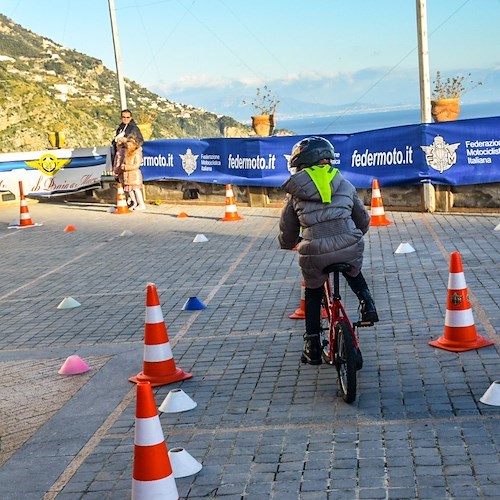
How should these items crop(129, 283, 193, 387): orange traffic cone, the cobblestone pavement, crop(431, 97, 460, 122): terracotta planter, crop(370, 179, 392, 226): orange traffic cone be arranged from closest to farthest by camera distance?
the cobblestone pavement, crop(129, 283, 193, 387): orange traffic cone, crop(370, 179, 392, 226): orange traffic cone, crop(431, 97, 460, 122): terracotta planter

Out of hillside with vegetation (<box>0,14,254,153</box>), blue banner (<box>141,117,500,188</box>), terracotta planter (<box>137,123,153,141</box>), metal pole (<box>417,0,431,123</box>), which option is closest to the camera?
blue banner (<box>141,117,500,188</box>)

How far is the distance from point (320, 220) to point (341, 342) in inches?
34.5

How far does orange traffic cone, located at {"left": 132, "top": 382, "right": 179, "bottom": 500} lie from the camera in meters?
4.64

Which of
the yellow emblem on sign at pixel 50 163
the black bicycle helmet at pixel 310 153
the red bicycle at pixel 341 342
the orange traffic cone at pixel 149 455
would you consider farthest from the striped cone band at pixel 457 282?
the yellow emblem on sign at pixel 50 163

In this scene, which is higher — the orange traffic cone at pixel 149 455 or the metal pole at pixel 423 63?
the metal pole at pixel 423 63

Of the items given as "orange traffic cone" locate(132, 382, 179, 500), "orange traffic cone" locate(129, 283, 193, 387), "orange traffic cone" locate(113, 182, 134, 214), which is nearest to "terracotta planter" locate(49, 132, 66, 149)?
"orange traffic cone" locate(113, 182, 134, 214)

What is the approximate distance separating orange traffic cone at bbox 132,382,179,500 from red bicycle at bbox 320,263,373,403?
197 cm

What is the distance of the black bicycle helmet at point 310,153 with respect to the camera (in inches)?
271

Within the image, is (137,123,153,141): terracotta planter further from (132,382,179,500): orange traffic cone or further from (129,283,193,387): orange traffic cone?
(132,382,179,500): orange traffic cone

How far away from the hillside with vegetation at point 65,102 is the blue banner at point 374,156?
38849 millimetres

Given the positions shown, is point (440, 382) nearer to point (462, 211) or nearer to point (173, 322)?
point (173, 322)

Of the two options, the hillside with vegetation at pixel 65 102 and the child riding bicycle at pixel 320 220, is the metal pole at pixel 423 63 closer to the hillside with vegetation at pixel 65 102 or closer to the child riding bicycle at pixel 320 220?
the child riding bicycle at pixel 320 220

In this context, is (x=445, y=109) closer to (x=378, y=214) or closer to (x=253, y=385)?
(x=378, y=214)

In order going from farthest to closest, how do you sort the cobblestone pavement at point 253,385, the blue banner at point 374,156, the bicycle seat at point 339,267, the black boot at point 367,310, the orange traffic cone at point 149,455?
the blue banner at point 374,156, the black boot at point 367,310, the bicycle seat at point 339,267, the cobblestone pavement at point 253,385, the orange traffic cone at point 149,455
